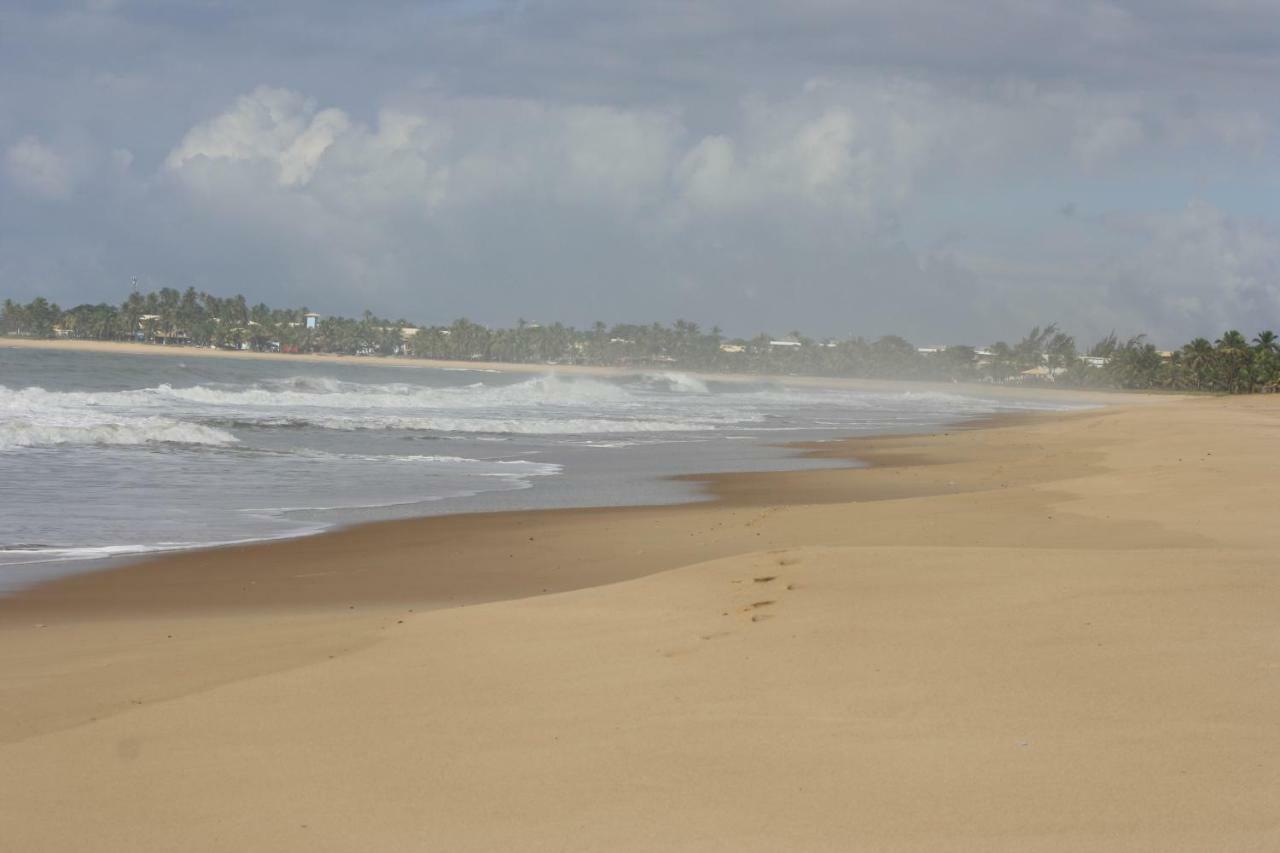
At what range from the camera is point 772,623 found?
22.3ft

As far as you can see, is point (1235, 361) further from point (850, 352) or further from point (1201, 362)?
point (850, 352)

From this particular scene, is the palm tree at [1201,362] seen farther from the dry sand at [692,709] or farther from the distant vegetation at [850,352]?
the dry sand at [692,709]

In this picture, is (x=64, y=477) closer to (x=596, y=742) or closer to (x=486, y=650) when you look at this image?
(x=486, y=650)

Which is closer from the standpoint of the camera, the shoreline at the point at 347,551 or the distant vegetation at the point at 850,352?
the shoreline at the point at 347,551

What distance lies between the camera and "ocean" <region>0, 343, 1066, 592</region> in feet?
46.9

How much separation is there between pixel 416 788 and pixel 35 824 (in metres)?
1.35

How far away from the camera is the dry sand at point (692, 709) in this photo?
13.8 feet

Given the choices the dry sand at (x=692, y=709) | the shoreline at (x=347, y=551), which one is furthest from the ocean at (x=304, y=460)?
the dry sand at (x=692, y=709)

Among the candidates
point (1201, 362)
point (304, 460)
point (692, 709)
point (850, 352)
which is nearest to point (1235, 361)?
point (1201, 362)

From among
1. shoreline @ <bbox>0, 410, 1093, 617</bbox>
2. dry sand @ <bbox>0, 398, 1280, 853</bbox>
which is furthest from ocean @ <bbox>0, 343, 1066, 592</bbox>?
dry sand @ <bbox>0, 398, 1280, 853</bbox>

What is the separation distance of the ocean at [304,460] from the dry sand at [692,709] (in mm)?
4269

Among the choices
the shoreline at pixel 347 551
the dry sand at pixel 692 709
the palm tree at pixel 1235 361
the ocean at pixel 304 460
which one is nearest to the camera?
the dry sand at pixel 692 709

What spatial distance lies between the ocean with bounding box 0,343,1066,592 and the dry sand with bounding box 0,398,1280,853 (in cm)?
427

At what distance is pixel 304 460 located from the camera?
23359mm
